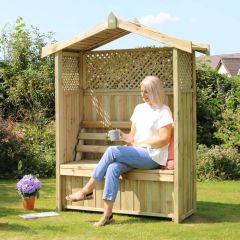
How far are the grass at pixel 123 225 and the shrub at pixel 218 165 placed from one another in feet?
6.46

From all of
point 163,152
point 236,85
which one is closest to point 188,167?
point 163,152

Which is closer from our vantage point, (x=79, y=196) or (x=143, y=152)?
(x=143, y=152)

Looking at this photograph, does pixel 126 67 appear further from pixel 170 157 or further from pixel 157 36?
pixel 170 157

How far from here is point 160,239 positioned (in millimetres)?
5301

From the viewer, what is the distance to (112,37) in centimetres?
719

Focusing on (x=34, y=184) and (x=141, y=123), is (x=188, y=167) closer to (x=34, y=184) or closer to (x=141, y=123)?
(x=141, y=123)

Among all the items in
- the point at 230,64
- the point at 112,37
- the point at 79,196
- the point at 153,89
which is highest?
the point at 230,64

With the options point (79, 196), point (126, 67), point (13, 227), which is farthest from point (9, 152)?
point (13, 227)

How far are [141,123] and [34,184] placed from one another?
1500mm

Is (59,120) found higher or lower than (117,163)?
higher

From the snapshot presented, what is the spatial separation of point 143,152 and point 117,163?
0.31m

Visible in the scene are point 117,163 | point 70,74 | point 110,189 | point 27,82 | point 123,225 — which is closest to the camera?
point 123,225

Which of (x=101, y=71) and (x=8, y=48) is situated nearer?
(x=101, y=71)

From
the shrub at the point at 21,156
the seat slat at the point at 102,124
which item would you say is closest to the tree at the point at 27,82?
the shrub at the point at 21,156
